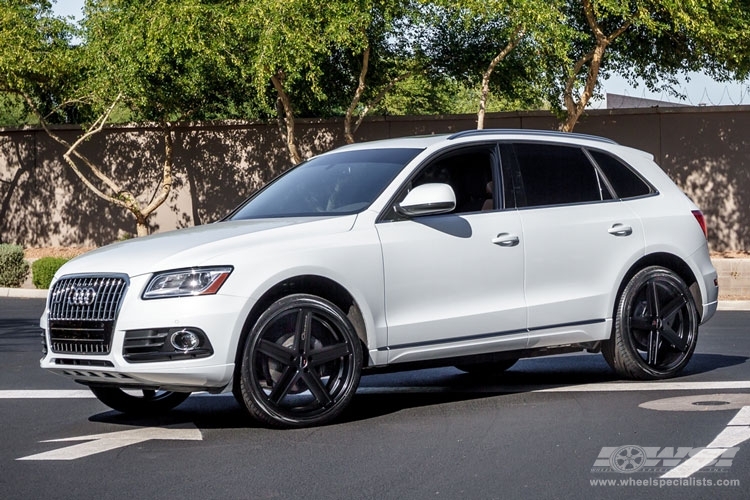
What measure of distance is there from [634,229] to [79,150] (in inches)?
890

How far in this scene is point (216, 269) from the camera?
25.3 ft

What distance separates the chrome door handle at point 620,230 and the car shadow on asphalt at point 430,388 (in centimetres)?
119

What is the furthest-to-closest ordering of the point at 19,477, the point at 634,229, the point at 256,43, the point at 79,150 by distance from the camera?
the point at 79,150
the point at 256,43
the point at 634,229
the point at 19,477

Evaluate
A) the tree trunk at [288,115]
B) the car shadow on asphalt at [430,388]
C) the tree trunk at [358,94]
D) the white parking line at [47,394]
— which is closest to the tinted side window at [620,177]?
the car shadow on asphalt at [430,388]

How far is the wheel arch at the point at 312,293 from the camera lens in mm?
7820

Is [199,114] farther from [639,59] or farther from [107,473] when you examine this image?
[107,473]

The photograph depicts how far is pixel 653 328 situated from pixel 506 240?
64.4 inches

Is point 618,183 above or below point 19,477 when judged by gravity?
above

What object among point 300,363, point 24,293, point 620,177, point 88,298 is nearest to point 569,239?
point 620,177

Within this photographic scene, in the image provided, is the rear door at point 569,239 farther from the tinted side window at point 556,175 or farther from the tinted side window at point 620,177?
the tinted side window at point 620,177

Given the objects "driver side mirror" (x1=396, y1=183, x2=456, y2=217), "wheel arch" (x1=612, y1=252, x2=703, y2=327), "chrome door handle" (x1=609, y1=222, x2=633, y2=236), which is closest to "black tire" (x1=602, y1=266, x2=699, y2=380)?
"wheel arch" (x1=612, y1=252, x2=703, y2=327)

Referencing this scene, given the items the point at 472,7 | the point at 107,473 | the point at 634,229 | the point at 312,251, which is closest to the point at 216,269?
the point at 312,251

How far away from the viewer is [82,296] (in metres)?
7.96

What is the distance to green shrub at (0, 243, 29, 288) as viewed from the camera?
77.9 ft
